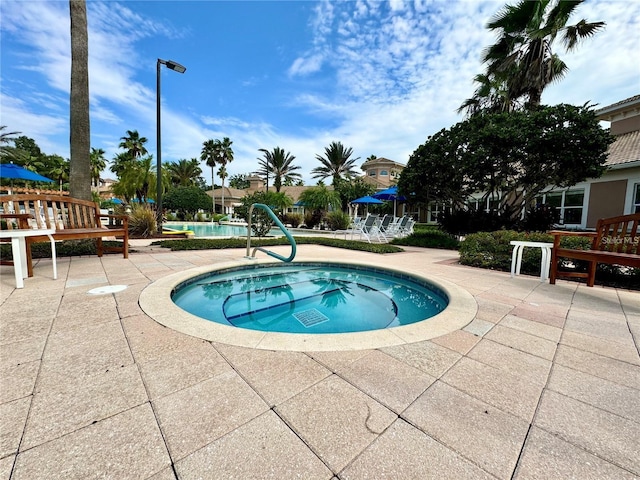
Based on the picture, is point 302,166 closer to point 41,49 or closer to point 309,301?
point 41,49

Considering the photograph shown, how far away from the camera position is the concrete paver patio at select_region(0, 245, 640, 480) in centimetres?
104

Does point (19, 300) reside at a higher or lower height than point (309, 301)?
higher

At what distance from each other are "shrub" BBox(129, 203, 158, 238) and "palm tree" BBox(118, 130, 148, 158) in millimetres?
29988

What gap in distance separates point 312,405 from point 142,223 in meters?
11.6

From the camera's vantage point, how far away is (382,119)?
18062mm

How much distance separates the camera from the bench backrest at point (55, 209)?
13.2 ft

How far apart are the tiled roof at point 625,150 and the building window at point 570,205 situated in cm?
157

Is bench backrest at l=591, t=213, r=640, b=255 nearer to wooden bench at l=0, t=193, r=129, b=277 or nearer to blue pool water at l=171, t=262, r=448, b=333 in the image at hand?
blue pool water at l=171, t=262, r=448, b=333

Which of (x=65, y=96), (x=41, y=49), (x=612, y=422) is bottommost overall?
(x=612, y=422)

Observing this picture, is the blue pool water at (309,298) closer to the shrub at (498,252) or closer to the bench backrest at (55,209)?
the shrub at (498,252)

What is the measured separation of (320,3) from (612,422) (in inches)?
497

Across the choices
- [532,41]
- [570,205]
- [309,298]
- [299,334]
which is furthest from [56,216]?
[570,205]

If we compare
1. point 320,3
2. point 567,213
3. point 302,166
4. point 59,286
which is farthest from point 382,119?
point 59,286

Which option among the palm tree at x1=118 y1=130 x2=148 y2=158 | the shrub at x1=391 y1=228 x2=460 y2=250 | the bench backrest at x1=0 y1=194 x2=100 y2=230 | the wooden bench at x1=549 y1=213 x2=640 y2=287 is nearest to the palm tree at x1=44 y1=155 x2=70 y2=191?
the palm tree at x1=118 y1=130 x2=148 y2=158
